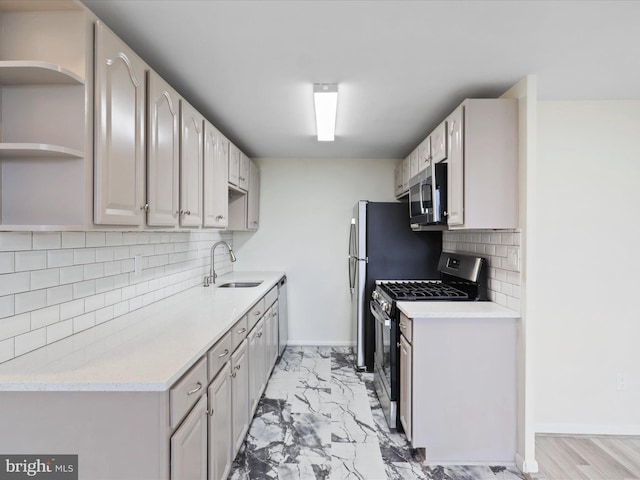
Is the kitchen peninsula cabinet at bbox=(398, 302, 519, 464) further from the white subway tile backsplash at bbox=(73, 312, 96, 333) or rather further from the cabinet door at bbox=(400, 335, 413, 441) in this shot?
the white subway tile backsplash at bbox=(73, 312, 96, 333)

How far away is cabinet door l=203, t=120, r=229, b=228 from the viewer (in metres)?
2.56

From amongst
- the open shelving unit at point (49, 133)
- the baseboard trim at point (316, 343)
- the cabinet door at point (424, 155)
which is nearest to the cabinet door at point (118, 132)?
the open shelving unit at point (49, 133)

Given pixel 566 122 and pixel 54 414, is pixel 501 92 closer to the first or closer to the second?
pixel 566 122

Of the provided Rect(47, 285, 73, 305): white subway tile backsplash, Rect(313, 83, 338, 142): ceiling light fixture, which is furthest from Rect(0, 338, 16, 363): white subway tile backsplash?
Rect(313, 83, 338, 142): ceiling light fixture

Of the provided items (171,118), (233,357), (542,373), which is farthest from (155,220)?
(542,373)

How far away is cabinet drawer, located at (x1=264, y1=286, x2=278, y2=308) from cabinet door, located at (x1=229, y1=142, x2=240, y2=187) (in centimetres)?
108

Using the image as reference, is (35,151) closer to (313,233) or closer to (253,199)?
(253,199)

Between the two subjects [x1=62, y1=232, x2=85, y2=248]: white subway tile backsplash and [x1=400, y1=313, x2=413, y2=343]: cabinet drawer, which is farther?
[x1=400, y1=313, x2=413, y2=343]: cabinet drawer

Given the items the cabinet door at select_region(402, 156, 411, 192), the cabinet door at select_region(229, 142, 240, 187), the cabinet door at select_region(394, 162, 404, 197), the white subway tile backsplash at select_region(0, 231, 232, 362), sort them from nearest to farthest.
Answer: the white subway tile backsplash at select_region(0, 231, 232, 362) → the cabinet door at select_region(229, 142, 240, 187) → the cabinet door at select_region(402, 156, 411, 192) → the cabinet door at select_region(394, 162, 404, 197)

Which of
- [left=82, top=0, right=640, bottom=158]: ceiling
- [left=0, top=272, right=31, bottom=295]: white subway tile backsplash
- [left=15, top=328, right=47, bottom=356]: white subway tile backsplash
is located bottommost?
[left=15, top=328, right=47, bottom=356]: white subway tile backsplash

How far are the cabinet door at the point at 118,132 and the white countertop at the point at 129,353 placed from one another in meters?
0.54

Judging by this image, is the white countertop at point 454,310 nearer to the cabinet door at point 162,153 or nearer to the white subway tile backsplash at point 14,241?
the cabinet door at point 162,153

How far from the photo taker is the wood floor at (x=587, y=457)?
2102 millimetres

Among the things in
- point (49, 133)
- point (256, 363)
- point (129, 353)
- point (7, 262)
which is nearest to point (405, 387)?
point (256, 363)
